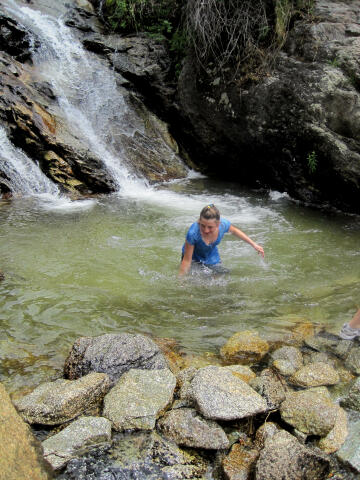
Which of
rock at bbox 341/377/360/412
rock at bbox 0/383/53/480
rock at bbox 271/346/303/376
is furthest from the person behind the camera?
rock at bbox 271/346/303/376

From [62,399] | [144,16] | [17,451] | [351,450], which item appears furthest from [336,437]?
[144,16]

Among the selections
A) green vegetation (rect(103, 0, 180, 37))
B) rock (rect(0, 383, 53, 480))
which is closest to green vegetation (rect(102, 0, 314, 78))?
green vegetation (rect(103, 0, 180, 37))

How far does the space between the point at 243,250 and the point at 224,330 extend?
2.43 metres

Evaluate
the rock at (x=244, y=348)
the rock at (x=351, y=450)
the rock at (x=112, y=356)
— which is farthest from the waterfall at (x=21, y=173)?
the rock at (x=351, y=450)

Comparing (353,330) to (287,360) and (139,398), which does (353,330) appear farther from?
(139,398)

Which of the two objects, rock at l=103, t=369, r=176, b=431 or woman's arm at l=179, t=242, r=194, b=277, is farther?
woman's arm at l=179, t=242, r=194, b=277

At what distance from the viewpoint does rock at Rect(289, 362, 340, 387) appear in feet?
10.5

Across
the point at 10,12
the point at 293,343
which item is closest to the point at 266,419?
the point at 293,343

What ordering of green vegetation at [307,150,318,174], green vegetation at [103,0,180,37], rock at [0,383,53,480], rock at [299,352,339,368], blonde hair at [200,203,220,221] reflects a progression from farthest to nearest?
green vegetation at [103,0,180,37] → green vegetation at [307,150,318,174] → blonde hair at [200,203,220,221] → rock at [299,352,339,368] → rock at [0,383,53,480]

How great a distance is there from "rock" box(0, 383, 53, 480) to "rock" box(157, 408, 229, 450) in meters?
0.79

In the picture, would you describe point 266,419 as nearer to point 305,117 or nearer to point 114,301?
point 114,301

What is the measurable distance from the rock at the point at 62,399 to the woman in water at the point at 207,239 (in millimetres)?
2063

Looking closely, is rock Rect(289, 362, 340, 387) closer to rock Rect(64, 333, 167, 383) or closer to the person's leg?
the person's leg

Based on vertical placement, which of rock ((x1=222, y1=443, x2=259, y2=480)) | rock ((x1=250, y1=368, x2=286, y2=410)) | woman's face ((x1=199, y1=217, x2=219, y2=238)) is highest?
woman's face ((x1=199, y1=217, x2=219, y2=238))
